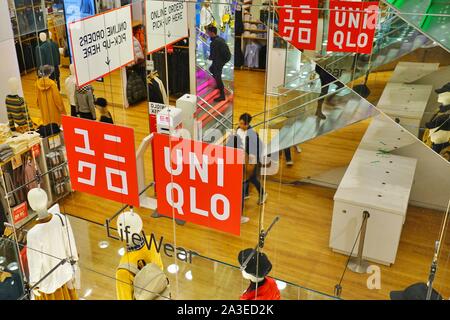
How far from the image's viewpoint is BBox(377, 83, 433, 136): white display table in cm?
353

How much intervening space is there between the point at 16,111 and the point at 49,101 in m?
0.34

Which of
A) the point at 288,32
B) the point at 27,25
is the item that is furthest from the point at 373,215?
the point at 27,25

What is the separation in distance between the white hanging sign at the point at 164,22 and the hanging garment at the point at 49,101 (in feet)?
4.11

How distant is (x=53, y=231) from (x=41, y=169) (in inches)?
66.1

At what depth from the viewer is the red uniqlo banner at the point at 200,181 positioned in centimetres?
228

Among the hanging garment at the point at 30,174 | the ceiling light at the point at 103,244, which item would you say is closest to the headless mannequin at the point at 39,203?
the ceiling light at the point at 103,244

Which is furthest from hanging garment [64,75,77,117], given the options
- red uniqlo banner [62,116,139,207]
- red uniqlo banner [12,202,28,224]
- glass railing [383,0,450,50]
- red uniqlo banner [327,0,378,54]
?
glass railing [383,0,450,50]

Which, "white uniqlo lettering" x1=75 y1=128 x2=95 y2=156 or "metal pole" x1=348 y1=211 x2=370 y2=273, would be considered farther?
"metal pole" x1=348 y1=211 x2=370 y2=273

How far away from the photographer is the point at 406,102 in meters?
3.62

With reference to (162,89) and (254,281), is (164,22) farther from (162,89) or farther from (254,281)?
(254,281)

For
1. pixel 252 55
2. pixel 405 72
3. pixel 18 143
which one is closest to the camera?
pixel 405 72

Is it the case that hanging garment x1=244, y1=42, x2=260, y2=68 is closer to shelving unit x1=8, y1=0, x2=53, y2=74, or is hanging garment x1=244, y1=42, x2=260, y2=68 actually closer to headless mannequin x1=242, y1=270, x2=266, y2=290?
shelving unit x1=8, y1=0, x2=53, y2=74
